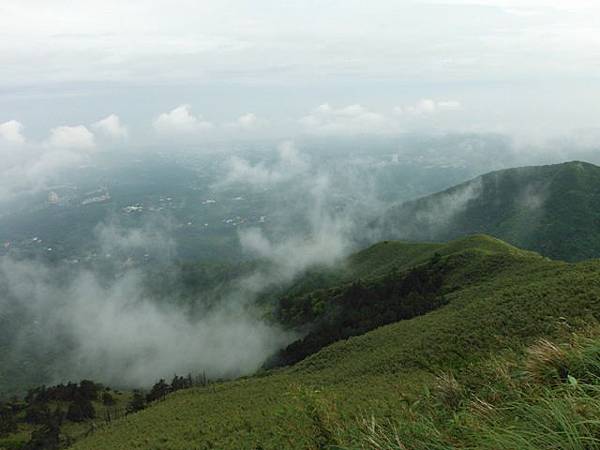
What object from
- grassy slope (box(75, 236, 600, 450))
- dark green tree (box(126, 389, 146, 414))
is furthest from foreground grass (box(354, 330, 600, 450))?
dark green tree (box(126, 389, 146, 414))

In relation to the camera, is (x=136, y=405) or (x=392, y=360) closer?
(x=392, y=360)

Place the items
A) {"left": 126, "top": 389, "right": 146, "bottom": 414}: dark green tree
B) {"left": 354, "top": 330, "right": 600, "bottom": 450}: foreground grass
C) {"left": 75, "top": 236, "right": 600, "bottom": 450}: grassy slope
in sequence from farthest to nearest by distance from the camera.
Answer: {"left": 126, "top": 389, "right": 146, "bottom": 414}: dark green tree, {"left": 75, "top": 236, "right": 600, "bottom": 450}: grassy slope, {"left": 354, "top": 330, "right": 600, "bottom": 450}: foreground grass

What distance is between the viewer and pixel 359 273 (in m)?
158

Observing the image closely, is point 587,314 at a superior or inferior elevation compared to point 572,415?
inferior

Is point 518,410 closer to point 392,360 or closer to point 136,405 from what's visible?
point 392,360

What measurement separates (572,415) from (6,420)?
112414mm

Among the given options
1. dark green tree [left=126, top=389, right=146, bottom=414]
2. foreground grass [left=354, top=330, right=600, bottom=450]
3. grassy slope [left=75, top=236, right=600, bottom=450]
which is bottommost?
dark green tree [left=126, top=389, right=146, bottom=414]

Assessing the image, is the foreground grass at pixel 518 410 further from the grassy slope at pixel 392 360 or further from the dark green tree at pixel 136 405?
the dark green tree at pixel 136 405

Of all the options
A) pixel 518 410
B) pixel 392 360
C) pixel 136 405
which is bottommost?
pixel 136 405

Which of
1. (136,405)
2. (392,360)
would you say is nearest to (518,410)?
(392,360)

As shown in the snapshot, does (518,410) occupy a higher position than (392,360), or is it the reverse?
(518,410)

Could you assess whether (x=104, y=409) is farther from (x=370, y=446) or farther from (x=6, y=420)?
(x=370, y=446)

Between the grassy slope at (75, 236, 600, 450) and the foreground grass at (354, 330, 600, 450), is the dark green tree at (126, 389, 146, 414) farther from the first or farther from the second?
the foreground grass at (354, 330, 600, 450)

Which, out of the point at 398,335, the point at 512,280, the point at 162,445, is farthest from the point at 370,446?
the point at 512,280
